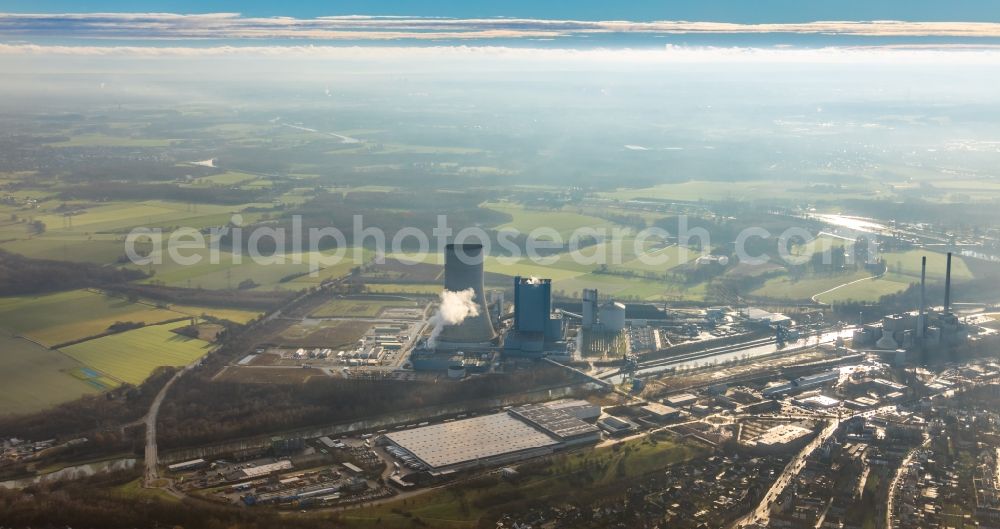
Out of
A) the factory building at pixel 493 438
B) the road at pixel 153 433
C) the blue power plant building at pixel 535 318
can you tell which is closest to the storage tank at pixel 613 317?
the blue power plant building at pixel 535 318

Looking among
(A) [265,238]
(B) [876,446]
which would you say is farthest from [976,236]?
(A) [265,238]

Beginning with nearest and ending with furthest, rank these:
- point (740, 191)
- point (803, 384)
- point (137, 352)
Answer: point (803, 384)
point (137, 352)
point (740, 191)

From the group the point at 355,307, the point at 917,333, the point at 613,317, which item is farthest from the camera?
the point at 355,307

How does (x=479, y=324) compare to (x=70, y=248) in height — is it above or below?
below

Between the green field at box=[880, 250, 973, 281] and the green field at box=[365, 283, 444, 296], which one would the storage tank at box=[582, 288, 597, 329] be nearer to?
the green field at box=[365, 283, 444, 296]

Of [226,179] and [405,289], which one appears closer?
[405,289]

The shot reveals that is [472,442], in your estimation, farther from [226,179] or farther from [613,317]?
[226,179]

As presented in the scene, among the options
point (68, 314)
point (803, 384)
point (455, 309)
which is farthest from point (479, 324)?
point (68, 314)

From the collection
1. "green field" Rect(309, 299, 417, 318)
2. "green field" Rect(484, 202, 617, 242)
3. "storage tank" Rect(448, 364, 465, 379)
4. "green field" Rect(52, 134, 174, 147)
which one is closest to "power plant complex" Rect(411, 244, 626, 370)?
"storage tank" Rect(448, 364, 465, 379)
